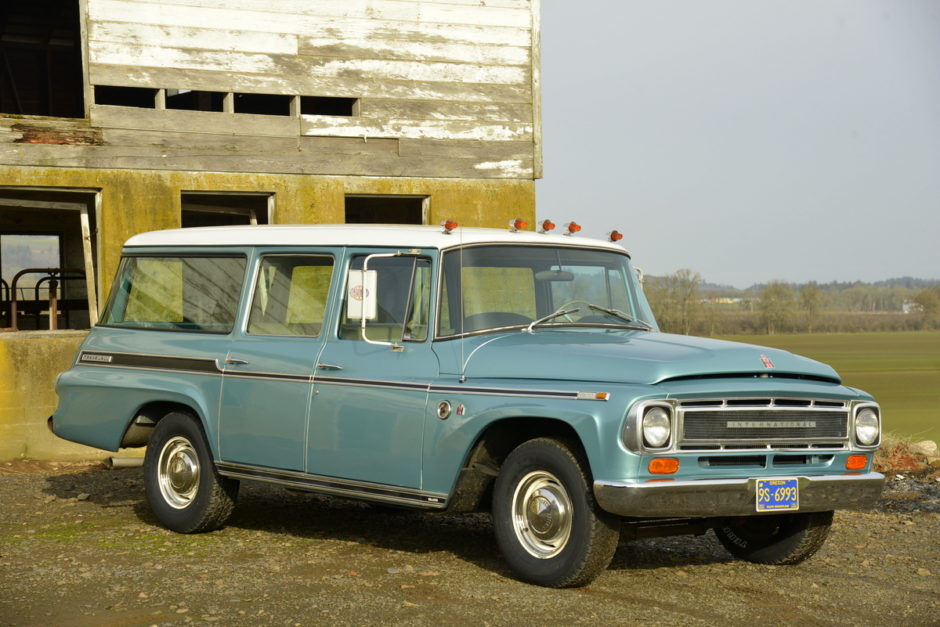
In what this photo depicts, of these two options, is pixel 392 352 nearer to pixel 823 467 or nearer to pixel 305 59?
pixel 823 467

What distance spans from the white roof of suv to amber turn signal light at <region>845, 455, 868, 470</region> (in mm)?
2042

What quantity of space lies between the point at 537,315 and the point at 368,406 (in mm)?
1150

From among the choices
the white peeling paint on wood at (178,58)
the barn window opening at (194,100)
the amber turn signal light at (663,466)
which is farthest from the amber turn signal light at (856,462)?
the barn window opening at (194,100)

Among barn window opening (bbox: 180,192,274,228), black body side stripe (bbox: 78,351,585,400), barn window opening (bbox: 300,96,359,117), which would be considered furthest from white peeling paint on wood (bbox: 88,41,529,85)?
black body side stripe (bbox: 78,351,585,400)

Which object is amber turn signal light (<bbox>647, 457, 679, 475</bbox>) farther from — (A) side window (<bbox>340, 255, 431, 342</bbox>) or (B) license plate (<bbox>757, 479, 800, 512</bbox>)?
(A) side window (<bbox>340, 255, 431, 342</bbox>)

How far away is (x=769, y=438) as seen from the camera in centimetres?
670

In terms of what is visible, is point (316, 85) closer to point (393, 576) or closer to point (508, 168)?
point (508, 168)

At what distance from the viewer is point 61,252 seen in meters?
22.7

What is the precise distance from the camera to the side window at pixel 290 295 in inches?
321

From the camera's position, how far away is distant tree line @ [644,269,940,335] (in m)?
91.4

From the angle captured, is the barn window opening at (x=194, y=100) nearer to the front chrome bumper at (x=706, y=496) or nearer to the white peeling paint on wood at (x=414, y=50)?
the white peeling paint on wood at (x=414, y=50)

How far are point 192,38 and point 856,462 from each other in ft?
30.2

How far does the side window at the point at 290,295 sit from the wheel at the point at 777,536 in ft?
9.40

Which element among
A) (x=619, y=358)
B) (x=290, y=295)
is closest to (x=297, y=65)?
(x=290, y=295)
